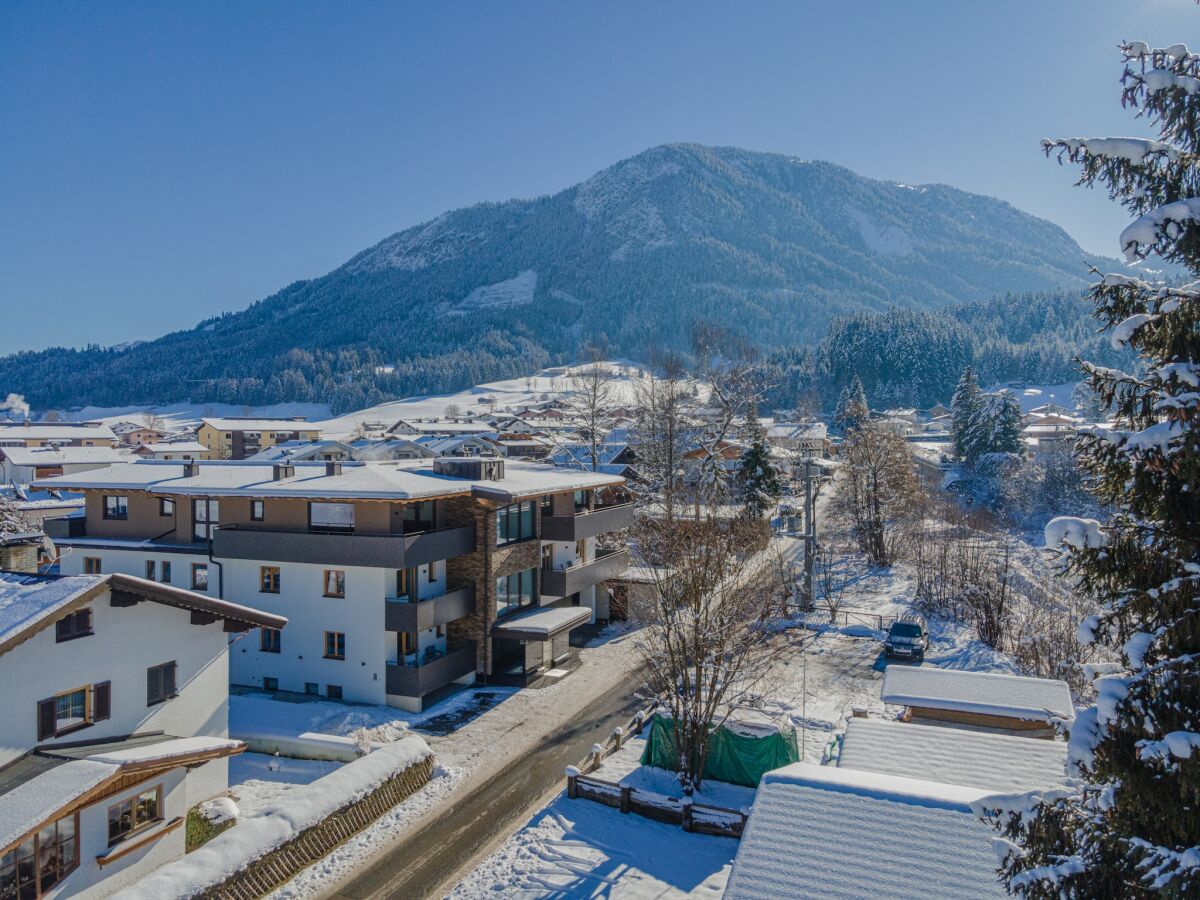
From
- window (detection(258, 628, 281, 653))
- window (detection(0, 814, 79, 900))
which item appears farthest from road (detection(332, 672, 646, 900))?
window (detection(258, 628, 281, 653))

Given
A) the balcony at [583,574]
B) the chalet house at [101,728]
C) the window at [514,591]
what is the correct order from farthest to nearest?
the balcony at [583,574], the window at [514,591], the chalet house at [101,728]

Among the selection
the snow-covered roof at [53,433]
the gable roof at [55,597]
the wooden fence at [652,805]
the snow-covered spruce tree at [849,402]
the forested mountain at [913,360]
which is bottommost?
the wooden fence at [652,805]

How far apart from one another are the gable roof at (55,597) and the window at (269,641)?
7639 mm

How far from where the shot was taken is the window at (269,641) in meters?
24.6

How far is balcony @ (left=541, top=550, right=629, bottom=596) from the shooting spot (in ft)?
97.0

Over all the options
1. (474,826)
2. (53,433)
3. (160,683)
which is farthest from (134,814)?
(53,433)

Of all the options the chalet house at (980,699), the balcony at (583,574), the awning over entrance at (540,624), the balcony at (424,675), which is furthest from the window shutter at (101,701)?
the chalet house at (980,699)

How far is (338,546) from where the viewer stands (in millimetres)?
23250

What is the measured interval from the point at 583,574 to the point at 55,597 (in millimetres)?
19523

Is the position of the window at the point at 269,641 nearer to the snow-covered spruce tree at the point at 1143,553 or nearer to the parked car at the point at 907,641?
the parked car at the point at 907,641

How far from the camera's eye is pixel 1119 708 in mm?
5762

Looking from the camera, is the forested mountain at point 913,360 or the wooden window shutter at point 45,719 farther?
the forested mountain at point 913,360

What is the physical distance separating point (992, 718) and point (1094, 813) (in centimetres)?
1550

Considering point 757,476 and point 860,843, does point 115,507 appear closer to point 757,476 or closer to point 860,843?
point 860,843
